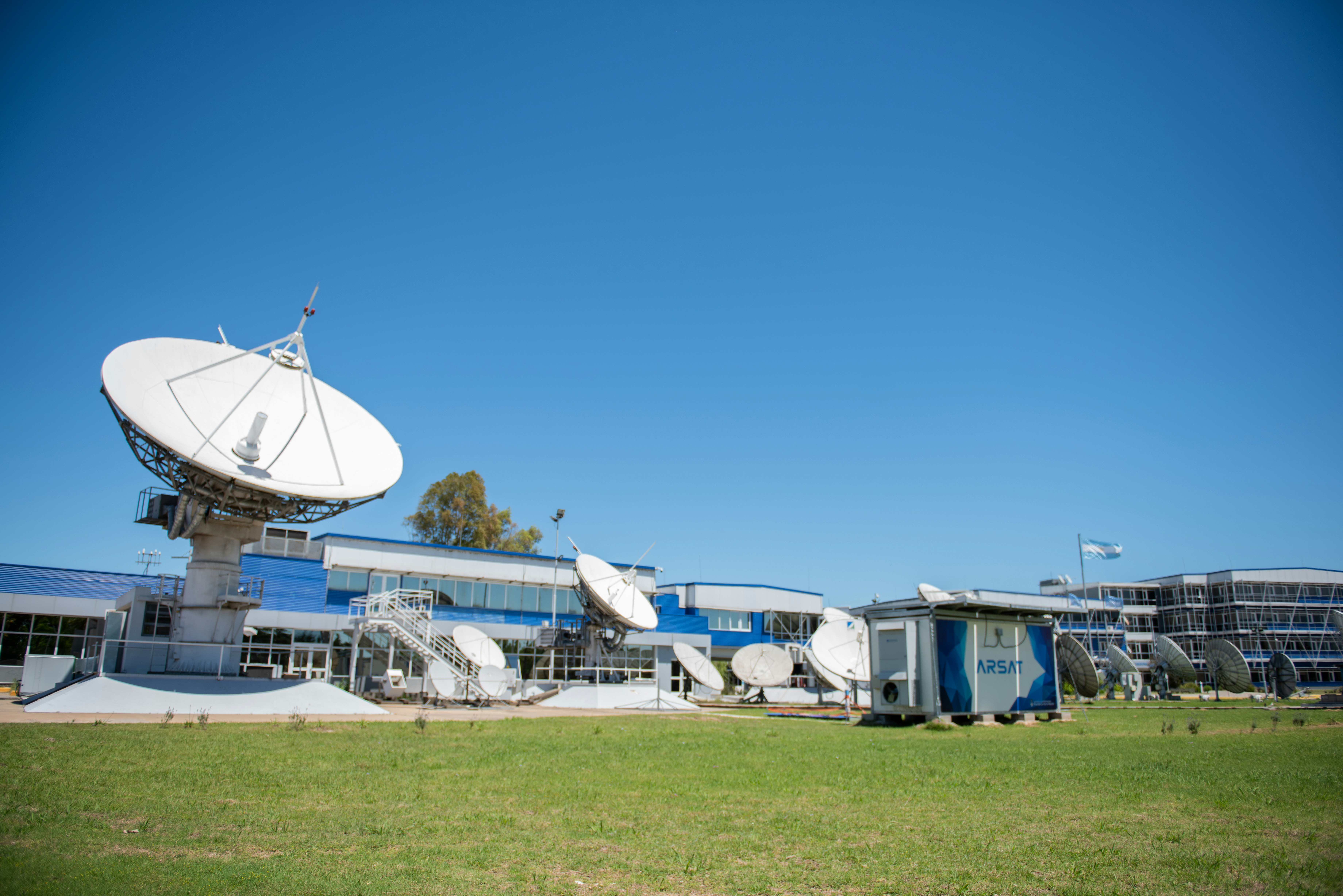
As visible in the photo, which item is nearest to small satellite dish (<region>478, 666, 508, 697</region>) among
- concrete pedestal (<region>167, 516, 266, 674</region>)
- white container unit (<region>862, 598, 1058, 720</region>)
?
concrete pedestal (<region>167, 516, 266, 674</region>)

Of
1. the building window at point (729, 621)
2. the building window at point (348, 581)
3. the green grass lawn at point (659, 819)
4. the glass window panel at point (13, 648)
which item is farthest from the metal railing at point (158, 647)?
the building window at point (729, 621)

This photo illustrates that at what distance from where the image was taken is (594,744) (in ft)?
63.3

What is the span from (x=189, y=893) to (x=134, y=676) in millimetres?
26709

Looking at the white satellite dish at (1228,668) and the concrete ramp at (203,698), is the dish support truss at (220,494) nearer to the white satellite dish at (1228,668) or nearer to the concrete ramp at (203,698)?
the concrete ramp at (203,698)

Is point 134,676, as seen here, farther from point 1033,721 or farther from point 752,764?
point 1033,721

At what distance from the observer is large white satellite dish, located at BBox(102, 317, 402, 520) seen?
1059 inches

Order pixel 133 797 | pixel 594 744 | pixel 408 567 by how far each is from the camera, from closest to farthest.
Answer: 1. pixel 133 797
2. pixel 594 744
3. pixel 408 567

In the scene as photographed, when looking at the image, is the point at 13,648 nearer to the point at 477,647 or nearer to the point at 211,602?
the point at 211,602

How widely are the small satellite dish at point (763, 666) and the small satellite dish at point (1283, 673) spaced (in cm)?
2764

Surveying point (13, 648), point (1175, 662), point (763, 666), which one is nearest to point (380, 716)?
point (13, 648)

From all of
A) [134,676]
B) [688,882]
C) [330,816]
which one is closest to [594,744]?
[330,816]

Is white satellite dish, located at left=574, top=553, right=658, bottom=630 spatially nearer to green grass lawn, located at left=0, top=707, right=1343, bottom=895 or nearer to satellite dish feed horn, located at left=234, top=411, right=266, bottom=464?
satellite dish feed horn, located at left=234, top=411, right=266, bottom=464

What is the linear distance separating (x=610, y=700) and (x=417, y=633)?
10492 mm

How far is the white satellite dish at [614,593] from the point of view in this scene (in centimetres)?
4294
